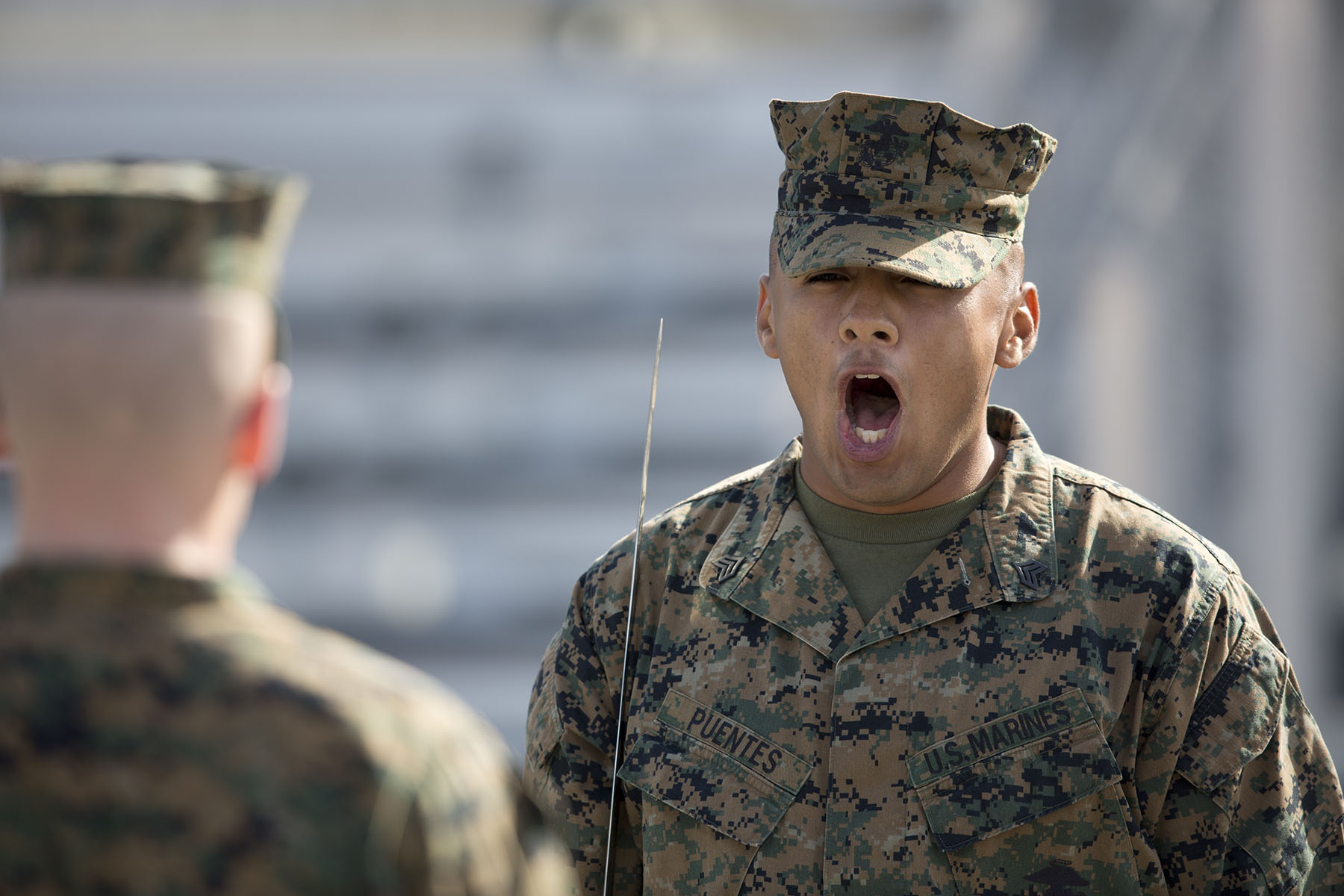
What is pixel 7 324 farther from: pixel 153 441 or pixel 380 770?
pixel 380 770

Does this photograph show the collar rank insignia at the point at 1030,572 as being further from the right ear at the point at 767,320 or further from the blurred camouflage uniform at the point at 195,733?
the blurred camouflage uniform at the point at 195,733

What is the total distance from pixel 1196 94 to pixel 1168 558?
22.1 feet

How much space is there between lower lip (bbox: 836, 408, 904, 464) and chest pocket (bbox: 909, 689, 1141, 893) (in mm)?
431

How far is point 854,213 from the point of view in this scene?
7.95ft

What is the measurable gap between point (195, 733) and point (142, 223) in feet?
1.57

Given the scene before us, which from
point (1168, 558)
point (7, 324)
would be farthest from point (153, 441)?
point (1168, 558)

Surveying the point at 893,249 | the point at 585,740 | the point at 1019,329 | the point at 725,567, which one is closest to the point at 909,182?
the point at 893,249

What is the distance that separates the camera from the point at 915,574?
2410 millimetres

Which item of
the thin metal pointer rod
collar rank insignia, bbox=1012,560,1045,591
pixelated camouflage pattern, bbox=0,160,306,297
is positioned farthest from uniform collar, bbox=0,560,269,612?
collar rank insignia, bbox=1012,560,1045,591

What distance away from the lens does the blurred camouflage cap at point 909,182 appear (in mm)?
2369

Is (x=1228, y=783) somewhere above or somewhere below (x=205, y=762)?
below

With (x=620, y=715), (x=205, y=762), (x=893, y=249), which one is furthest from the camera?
(x=620, y=715)

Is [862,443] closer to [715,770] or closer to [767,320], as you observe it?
[767,320]

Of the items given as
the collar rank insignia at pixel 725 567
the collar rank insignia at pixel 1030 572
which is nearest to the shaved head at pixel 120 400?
the collar rank insignia at pixel 725 567
